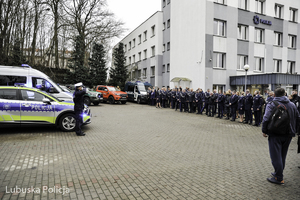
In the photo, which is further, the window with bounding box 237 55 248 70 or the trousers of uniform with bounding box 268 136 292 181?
the window with bounding box 237 55 248 70

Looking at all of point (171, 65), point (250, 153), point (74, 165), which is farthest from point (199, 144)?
point (171, 65)

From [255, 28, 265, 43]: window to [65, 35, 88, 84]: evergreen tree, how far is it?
2280cm

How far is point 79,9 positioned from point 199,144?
30.6m

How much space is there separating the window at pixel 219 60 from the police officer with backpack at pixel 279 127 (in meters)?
18.7

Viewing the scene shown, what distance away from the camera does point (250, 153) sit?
20.3ft

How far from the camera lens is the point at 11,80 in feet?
35.1

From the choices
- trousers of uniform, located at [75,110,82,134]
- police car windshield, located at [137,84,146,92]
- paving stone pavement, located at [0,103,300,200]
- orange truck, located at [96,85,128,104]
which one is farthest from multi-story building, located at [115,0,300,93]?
trousers of uniform, located at [75,110,82,134]

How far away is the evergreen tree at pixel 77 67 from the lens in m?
29.5

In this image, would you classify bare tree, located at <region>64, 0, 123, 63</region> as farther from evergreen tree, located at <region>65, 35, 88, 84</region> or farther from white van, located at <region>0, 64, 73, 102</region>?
white van, located at <region>0, 64, 73, 102</region>

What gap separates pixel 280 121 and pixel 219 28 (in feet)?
67.5

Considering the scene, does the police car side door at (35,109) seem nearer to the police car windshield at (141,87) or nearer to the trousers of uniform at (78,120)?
the trousers of uniform at (78,120)

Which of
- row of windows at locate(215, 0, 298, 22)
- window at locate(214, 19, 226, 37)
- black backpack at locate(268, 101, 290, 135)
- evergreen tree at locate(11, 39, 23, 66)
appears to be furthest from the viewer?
evergreen tree at locate(11, 39, 23, 66)

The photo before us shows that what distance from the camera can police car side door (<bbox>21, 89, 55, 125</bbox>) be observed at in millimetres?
7598

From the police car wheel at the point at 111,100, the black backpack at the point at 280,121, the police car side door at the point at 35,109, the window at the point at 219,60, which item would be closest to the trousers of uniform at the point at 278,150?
the black backpack at the point at 280,121
